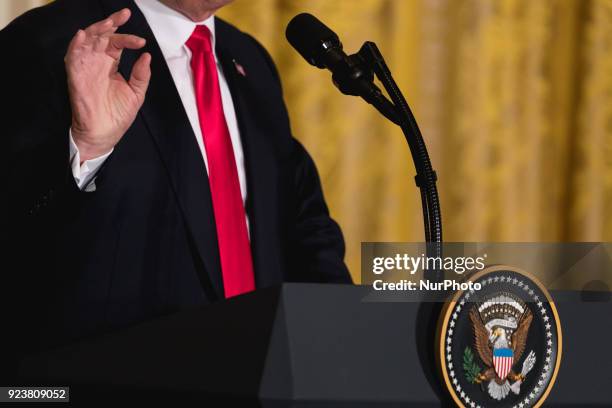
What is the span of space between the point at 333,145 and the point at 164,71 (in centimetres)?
95

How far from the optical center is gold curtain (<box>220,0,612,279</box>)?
93.9 inches

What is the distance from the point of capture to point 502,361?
0.83 m

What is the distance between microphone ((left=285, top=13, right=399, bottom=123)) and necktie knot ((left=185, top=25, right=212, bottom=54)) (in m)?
0.39

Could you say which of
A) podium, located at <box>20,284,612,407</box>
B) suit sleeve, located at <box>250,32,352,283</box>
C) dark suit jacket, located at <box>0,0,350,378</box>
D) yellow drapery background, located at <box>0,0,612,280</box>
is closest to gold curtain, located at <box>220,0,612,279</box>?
yellow drapery background, located at <box>0,0,612,280</box>

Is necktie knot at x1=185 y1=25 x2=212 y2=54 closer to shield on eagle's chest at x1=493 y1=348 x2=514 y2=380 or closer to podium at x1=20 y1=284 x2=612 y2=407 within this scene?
podium at x1=20 y1=284 x2=612 y2=407

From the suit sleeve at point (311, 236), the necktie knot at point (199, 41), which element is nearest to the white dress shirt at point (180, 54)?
the necktie knot at point (199, 41)

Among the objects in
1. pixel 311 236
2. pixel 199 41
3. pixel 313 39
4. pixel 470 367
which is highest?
pixel 199 41

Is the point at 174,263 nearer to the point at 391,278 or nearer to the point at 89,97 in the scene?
the point at 89,97

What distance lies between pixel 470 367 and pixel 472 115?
1792mm

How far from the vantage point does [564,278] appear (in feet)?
3.33

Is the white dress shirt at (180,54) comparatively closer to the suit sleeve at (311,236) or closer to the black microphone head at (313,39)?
the suit sleeve at (311,236)

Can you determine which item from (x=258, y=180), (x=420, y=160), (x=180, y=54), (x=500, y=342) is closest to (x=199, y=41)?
(x=180, y=54)

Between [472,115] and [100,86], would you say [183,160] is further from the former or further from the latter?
[472,115]

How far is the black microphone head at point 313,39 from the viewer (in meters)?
1.19
